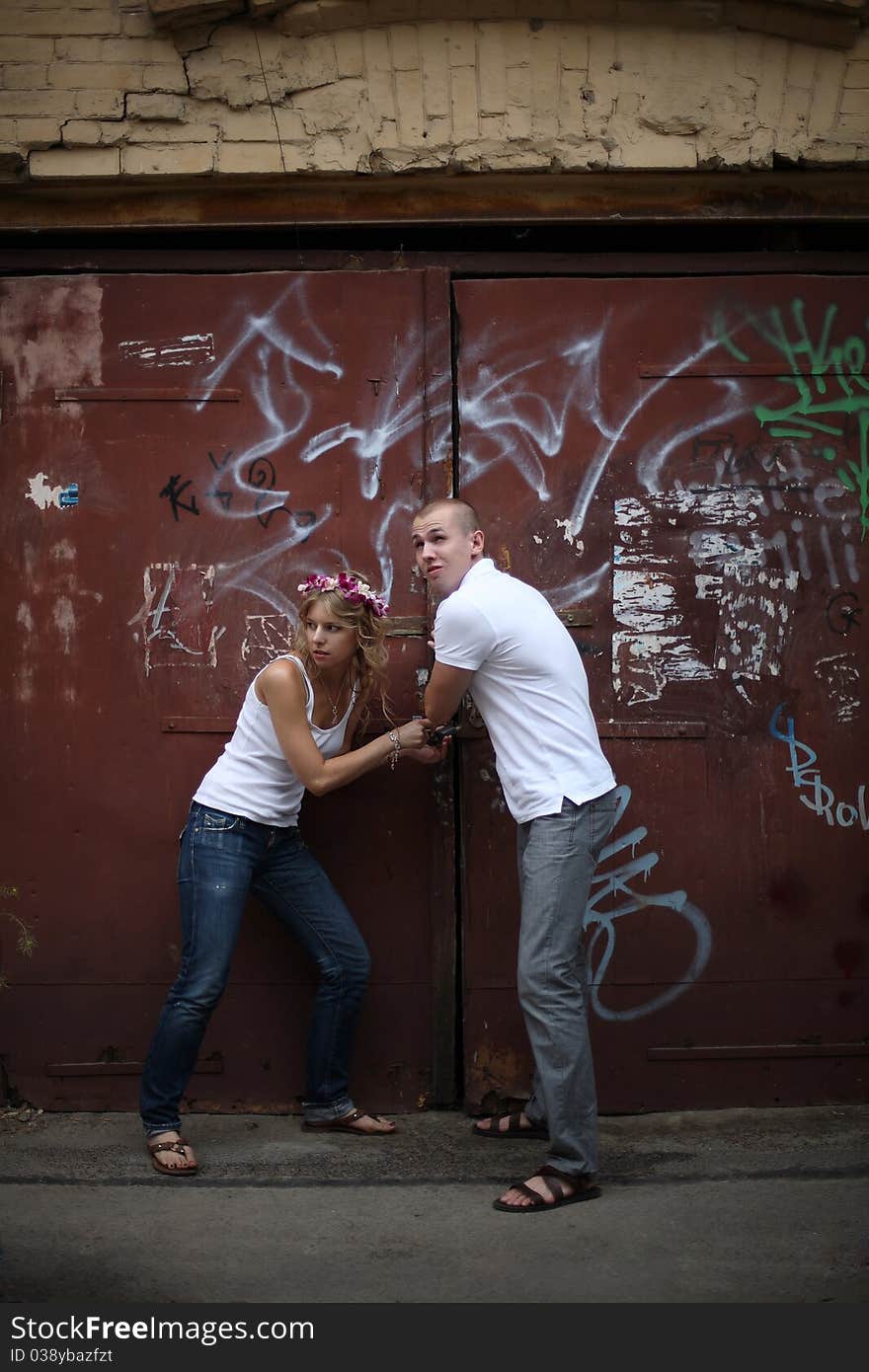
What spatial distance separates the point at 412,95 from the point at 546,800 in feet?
7.76

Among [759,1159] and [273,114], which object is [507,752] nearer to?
[759,1159]

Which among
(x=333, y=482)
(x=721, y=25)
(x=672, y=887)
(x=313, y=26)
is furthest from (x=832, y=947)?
(x=313, y=26)

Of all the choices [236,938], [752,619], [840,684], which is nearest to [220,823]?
[236,938]

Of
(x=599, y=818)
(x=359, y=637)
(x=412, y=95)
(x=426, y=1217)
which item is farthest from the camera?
(x=412, y=95)

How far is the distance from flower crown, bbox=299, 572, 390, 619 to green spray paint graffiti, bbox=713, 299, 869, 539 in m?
1.47

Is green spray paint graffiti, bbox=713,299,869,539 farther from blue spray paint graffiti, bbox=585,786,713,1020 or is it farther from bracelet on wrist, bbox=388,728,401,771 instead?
bracelet on wrist, bbox=388,728,401,771

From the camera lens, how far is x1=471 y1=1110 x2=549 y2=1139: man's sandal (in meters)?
4.30

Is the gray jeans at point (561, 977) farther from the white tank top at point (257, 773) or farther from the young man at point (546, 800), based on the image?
the white tank top at point (257, 773)

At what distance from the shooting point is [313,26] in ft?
14.0

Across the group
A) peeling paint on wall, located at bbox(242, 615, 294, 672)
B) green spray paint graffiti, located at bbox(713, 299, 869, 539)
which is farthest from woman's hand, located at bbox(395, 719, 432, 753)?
green spray paint graffiti, located at bbox(713, 299, 869, 539)

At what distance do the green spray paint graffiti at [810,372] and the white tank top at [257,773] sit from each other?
182 cm

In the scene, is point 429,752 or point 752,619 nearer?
point 429,752

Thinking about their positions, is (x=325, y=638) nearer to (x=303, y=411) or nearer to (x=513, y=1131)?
(x=303, y=411)

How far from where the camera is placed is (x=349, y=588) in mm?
4023
